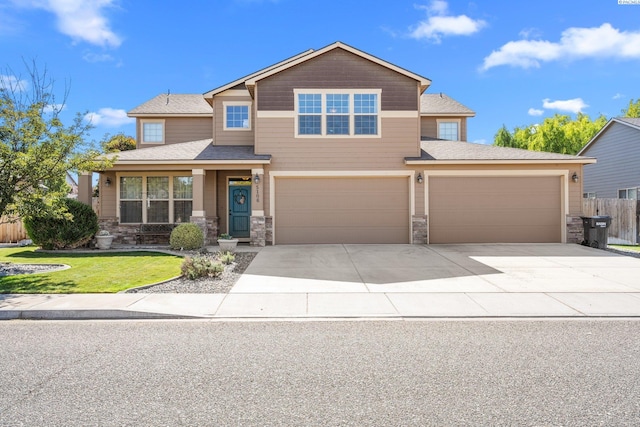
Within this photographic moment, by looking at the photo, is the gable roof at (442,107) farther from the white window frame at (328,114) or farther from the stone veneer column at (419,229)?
the stone veneer column at (419,229)

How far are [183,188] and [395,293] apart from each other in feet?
35.4

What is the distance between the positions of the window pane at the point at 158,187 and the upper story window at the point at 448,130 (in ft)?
43.6

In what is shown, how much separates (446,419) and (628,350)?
3.06 m

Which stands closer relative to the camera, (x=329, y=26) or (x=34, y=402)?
(x=34, y=402)

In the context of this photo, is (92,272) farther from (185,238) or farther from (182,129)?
(182,129)

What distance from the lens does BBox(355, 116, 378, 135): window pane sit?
48.1 ft

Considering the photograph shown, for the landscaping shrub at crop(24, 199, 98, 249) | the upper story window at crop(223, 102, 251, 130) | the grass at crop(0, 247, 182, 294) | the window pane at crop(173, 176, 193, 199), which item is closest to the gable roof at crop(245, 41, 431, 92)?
the upper story window at crop(223, 102, 251, 130)

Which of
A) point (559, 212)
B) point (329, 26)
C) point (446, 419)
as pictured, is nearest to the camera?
point (446, 419)

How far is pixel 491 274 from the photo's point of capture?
30.2 ft

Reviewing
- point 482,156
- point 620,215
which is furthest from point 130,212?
point 620,215

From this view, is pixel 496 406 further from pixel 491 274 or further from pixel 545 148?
pixel 545 148

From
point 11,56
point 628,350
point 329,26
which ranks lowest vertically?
point 628,350

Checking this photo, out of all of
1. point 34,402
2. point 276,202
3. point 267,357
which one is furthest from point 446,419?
point 276,202

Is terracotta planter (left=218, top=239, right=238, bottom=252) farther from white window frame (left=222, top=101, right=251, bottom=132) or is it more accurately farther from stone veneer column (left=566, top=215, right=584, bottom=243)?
stone veneer column (left=566, top=215, right=584, bottom=243)
